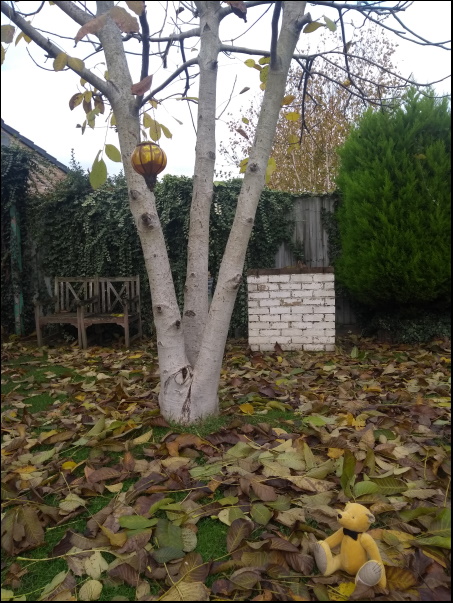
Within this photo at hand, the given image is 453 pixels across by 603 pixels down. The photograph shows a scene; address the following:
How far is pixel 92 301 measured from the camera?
6441mm

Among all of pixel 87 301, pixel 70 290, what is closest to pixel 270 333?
pixel 87 301

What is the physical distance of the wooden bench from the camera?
20.6 ft

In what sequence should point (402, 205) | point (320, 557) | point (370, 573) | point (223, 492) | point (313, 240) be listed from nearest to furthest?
point (370, 573) < point (320, 557) < point (223, 492) < point (402, 205) < point (313, 240)

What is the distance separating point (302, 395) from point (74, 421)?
154 centimetres

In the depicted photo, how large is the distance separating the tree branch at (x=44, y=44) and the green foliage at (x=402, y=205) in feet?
11.8

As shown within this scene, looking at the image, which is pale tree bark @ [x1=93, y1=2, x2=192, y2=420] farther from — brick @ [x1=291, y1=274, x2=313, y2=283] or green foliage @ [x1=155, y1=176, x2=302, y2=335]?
green foliage @ [x1=155, y1=176, x2=302, y2=335]

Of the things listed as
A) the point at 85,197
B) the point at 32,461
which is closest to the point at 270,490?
the point at 32,461

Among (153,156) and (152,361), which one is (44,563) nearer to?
(153,156)

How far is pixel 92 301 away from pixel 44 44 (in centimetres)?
450

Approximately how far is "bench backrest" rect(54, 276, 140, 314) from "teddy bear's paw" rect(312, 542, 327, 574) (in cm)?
542

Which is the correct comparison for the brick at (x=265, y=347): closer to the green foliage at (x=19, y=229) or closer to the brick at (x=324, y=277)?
the brick at (x=324, y=277)

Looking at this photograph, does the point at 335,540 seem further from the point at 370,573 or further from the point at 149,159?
the point at 149,159

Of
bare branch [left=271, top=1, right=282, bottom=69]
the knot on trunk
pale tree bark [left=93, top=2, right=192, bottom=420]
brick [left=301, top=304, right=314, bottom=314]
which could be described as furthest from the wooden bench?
bare branch [left=271, top=1, right=282, bottom=69]

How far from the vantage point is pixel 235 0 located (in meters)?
1.70
